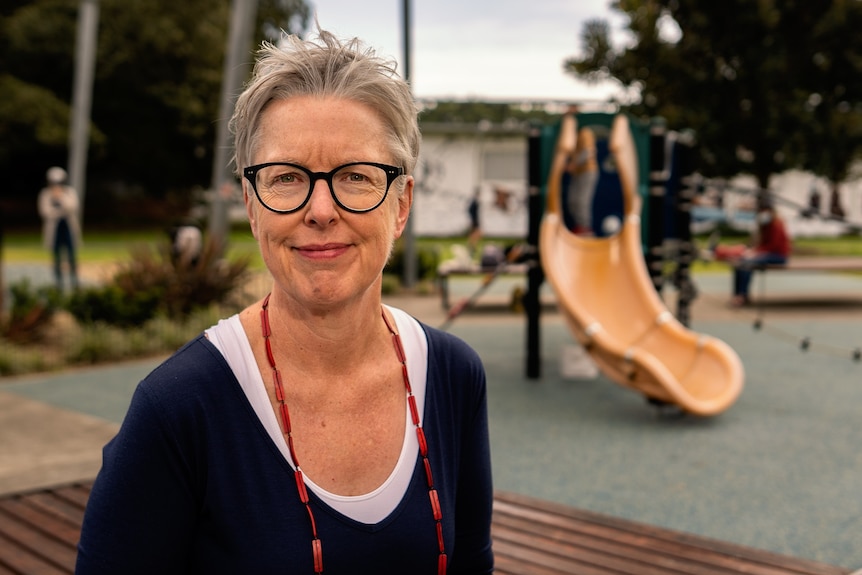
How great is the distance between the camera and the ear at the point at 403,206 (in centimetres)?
162

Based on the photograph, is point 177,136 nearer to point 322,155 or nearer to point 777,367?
point 777,367

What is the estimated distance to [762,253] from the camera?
12719 millimetres

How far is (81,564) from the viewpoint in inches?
57.9

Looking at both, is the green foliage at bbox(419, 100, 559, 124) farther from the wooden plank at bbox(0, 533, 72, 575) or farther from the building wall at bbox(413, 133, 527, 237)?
the wooden plank at bbox(0, 533, 72, 575)

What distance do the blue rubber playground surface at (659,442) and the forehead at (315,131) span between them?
3.23m

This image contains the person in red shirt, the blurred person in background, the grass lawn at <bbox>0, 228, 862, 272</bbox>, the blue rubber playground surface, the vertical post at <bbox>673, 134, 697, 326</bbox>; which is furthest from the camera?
the grass lawn at <bbox>0, 228, 862, 272</bbox>

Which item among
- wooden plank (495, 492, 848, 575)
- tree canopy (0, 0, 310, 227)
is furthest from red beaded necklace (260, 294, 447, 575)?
tree canopy (0, 0, 310, 227)

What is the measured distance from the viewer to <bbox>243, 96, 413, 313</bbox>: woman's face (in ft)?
4.76

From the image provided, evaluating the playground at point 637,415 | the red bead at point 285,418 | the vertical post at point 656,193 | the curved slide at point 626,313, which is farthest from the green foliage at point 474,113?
the red bead at point 285,418

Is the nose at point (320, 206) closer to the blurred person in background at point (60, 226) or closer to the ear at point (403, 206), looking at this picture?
the ear at point (403, 206)

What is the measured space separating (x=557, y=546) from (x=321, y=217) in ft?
6.17

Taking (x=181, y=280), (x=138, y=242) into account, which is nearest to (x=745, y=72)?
(x=138, y=242)

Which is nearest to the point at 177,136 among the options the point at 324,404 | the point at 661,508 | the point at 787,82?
the point at 787,82

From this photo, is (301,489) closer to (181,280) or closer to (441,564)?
(441,564)
